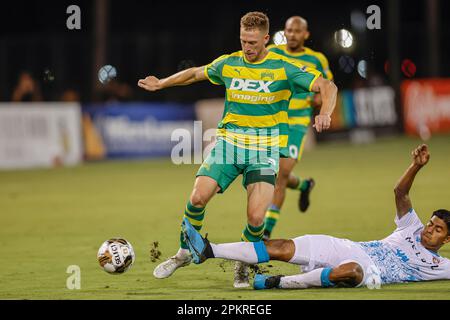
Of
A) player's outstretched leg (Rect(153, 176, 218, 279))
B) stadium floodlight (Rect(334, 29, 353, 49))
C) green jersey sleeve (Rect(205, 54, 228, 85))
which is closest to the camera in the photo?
player's outstretched leg (Rect(153, 176, 218, 279))

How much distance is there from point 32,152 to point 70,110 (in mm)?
1305

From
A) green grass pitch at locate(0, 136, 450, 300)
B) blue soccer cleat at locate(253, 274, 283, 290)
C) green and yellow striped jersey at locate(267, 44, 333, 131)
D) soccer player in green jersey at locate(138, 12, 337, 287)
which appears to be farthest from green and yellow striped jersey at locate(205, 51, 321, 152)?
green and yellow striped jersey at locate(267, 44, 333, 131)

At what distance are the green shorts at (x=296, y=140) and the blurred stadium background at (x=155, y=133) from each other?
0.99 metres

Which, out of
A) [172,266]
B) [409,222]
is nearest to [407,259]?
[409,222]

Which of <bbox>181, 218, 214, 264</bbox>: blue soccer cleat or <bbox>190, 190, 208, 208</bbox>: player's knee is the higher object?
<bbox>190, 190, 208, 208</bbox>: player's knee

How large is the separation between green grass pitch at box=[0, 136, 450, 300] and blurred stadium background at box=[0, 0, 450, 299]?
0.04m

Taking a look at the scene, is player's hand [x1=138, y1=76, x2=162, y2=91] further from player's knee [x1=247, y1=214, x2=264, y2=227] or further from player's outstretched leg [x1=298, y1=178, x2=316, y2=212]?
player's outstretched leg [x1=298, y1=178, x2=316, y2=212]

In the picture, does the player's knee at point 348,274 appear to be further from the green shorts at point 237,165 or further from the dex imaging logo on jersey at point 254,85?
the dex imaging logo on jersey at point 254,85

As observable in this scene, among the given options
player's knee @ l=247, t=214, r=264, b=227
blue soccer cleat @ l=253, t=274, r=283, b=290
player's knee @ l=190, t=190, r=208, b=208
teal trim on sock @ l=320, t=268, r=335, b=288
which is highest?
player's knee @ l=190, t=190, r=208, b=208

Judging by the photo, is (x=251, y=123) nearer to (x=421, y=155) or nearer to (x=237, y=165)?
(x=237, y=165)

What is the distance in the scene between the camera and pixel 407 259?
917 centimetres

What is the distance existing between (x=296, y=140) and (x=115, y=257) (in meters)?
4.15

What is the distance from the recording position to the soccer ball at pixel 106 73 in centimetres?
2976

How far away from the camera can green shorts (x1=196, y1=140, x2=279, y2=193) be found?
9.38 m
